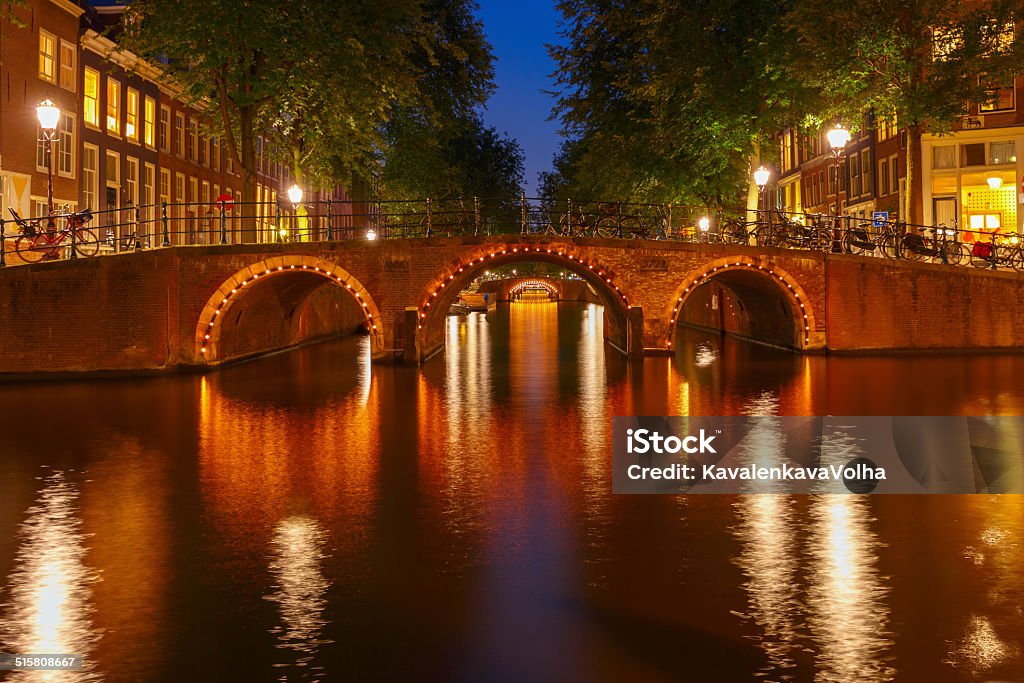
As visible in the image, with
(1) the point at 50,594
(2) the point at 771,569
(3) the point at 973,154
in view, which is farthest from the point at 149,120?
(2) the point at 771,569

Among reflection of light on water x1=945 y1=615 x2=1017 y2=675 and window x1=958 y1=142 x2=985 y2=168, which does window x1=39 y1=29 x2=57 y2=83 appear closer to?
window x1=958 y1=142 x2=985 y2=168

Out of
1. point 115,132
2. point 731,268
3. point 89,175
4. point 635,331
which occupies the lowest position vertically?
point 635,331

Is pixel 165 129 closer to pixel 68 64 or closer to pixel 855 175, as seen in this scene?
pixel 68 64

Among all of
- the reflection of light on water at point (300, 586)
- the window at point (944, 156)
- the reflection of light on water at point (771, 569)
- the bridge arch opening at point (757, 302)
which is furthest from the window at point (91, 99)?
the reflection of light on water at point (771, 569)

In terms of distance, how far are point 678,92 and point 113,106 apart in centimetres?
1949

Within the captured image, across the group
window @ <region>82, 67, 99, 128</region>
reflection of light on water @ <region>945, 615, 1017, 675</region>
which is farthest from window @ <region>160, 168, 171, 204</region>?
reflection of light on water @ <region>945, 615, 1017, 675</region>

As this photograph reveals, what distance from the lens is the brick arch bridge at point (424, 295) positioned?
25422mm

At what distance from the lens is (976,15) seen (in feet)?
96.7

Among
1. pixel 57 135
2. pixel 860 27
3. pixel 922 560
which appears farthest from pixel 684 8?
pixel 922 560

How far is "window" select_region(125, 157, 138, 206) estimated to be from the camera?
39.3 meters

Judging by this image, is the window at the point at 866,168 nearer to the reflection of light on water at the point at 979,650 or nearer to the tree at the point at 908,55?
the tree at the point at 908,55

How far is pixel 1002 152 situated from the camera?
40812 millimetres

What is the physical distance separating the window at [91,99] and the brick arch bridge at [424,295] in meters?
9.41

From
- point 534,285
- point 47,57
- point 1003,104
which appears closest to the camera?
point 47,57
